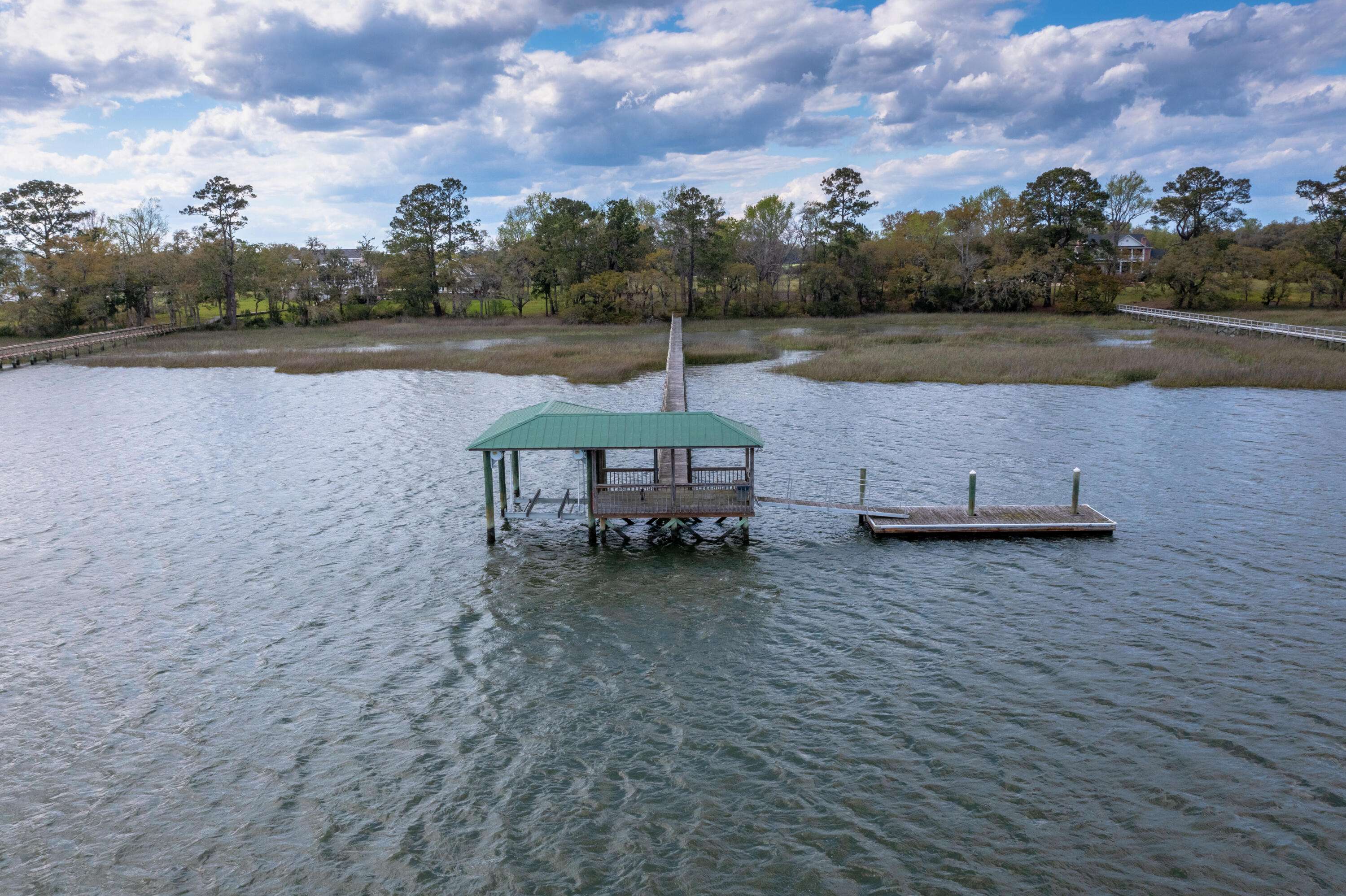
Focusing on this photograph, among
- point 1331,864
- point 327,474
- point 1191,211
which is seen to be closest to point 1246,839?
point 1331,864

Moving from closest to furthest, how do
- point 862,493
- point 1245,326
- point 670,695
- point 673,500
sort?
1. point 670,695
2. point 673,500
3. point 862,493
4. point 1245,326

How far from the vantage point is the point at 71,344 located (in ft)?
262

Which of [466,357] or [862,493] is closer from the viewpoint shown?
[862,493]

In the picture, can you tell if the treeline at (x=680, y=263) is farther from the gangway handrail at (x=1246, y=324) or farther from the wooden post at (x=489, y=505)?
the wooden post at (x=489, y=505)

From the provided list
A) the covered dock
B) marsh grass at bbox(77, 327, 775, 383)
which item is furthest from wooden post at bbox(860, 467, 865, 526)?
marsh grass at bbox(77, 327, 775, 383)

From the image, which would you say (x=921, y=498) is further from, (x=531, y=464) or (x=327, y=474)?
(x=327, y=474)

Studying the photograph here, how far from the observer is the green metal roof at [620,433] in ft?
80.0

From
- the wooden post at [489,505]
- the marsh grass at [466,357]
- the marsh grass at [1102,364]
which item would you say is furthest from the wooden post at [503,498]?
the marsh grass at [1102,364]

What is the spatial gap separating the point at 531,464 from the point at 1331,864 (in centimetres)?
2841

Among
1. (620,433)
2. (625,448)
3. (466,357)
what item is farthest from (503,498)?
(466,357)

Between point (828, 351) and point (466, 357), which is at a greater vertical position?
point (828, 351)

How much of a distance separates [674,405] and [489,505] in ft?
48.0

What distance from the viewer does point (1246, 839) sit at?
42.4 ft

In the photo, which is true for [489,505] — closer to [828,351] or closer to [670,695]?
[670,695]
